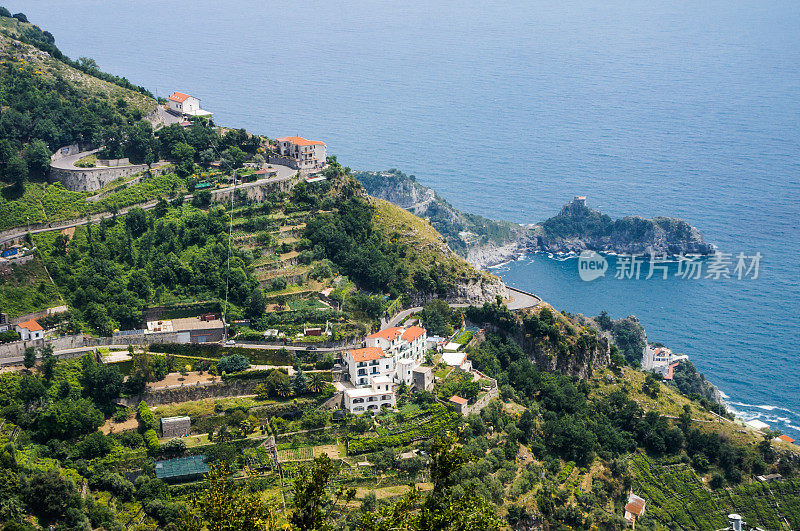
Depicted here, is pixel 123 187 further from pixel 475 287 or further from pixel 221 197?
pixel 475 287

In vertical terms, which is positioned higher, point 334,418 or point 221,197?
point 221,197

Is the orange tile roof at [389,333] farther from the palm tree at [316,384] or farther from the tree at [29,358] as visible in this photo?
the tree at [29,358]

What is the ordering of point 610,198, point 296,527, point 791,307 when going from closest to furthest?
point 296,527 → point 791,307 → point 610,198

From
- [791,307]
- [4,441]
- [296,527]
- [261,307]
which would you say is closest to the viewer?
[296,527]

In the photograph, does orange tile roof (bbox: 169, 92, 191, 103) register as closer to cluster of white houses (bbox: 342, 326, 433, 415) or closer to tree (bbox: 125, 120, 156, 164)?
tree (bbox: 125, 120, 156, 164)

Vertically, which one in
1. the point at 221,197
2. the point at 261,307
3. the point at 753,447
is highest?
the point at 221,197

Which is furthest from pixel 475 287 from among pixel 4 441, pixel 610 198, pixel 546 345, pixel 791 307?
pixel 610 198

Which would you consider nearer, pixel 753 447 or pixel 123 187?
pixel 753 447

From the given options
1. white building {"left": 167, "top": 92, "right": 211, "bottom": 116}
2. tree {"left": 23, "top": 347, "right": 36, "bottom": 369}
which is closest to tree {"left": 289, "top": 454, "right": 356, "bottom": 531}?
tree {"left": 23, "top": 347, "right": 36, "bottom": 369}
